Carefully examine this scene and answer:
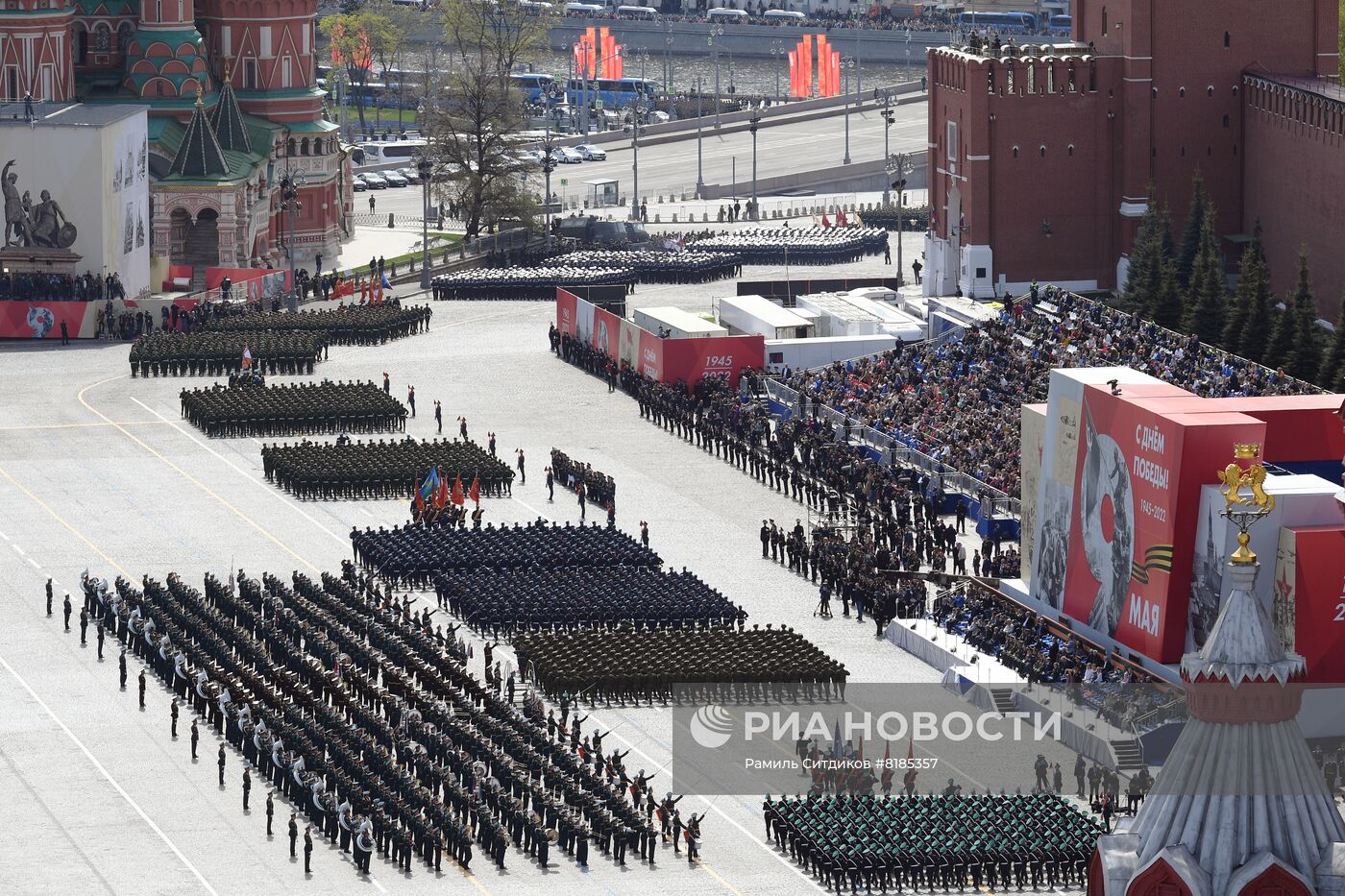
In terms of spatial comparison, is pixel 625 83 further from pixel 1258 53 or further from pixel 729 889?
pixel 729 889

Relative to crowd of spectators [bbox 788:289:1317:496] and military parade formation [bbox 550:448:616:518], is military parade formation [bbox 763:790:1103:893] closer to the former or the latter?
crowd of spectators [bbox 788:289:1317:496]

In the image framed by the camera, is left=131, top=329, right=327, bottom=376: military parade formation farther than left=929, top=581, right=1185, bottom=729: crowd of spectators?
Yes

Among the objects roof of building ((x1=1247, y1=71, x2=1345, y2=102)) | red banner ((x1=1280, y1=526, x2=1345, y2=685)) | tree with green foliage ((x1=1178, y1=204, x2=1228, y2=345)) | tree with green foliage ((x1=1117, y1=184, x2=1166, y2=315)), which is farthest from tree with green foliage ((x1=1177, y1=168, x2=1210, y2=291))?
red banner ((x1=1280, y1=526, x2=1345, y2=685))

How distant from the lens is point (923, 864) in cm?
5119

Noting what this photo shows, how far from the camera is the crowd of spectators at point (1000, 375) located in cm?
8081

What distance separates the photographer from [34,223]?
10962 centimetres

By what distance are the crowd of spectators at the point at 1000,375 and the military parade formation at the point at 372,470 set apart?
11.3 meters

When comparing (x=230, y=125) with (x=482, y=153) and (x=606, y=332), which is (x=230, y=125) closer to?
(x=482, y=153)

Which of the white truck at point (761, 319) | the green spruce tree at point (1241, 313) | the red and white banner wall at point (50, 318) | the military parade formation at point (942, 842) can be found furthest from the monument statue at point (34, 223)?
the military parade formation at point (942, 842)

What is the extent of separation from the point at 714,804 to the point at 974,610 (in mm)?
12639

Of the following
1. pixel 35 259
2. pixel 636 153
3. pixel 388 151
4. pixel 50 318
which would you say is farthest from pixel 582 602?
pixel 388 151

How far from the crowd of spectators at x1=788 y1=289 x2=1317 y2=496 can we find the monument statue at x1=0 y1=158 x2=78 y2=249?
29444 millimetres

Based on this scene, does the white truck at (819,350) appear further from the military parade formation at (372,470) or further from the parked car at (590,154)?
the parked car at (590,154)

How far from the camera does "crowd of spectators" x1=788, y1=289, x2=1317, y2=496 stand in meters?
80.8
